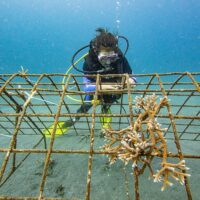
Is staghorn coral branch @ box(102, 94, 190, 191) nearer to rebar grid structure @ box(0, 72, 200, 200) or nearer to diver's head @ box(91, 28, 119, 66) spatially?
rebar grid structure @ box(0, 72, 200, 200)

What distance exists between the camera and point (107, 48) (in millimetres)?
4641

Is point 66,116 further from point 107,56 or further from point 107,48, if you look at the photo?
point 107,48

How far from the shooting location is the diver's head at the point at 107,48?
459cm

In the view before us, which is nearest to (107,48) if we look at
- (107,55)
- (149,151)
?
(107,55)

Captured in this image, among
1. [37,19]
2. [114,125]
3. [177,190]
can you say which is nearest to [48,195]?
[177,190]

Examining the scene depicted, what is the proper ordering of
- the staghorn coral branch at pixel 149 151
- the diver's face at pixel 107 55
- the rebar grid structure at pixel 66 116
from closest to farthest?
the staghorn coral branch at pixel 149 151
the rebar grid structure at pixel 66 116
the diver's face at pixel 107 55

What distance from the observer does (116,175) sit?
339 centimetres

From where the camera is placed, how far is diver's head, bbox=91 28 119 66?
459cm

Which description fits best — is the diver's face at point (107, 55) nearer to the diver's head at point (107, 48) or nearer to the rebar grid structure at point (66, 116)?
the diver's head at point (107, 48)

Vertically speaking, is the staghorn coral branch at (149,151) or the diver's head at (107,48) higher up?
the diver's head at (107,48)

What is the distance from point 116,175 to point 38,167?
53.4 inches

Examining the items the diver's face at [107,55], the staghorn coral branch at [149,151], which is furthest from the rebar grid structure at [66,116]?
the diver's face at [107,55]

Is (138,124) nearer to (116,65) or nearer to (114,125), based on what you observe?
(116,65)

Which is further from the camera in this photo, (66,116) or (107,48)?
(107,48)
